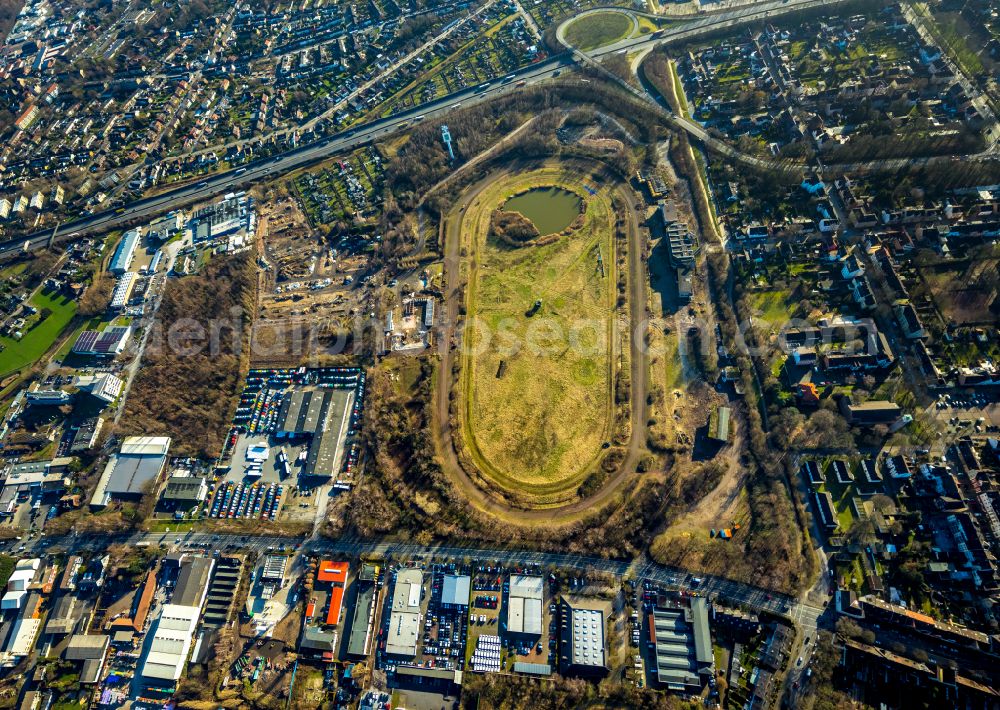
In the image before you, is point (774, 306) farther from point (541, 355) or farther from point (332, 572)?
point (332, 572)

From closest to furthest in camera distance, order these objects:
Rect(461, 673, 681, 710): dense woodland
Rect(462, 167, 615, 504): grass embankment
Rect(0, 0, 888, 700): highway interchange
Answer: Rect(461, 673, 681, 710): dense woodland → Rect(0, 0, 888, 700): highway interchange → Rect(462, 167, 615, 504): grass embankment

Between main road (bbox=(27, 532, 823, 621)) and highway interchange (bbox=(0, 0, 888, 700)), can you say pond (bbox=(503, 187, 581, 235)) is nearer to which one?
highway interchange (bbox=(0, 0, 888, 700))

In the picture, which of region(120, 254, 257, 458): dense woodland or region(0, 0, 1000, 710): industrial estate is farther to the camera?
region(120, 254, 257, 458): dense woodland

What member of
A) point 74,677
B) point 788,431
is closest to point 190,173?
point 74,677

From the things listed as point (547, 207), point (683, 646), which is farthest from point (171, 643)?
point (547, 207)

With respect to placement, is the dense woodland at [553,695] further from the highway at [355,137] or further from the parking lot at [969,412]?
the highway at [355,137]

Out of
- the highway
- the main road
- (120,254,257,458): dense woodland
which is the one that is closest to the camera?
the main road

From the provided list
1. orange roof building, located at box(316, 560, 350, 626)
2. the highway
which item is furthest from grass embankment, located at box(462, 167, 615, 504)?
the highway
